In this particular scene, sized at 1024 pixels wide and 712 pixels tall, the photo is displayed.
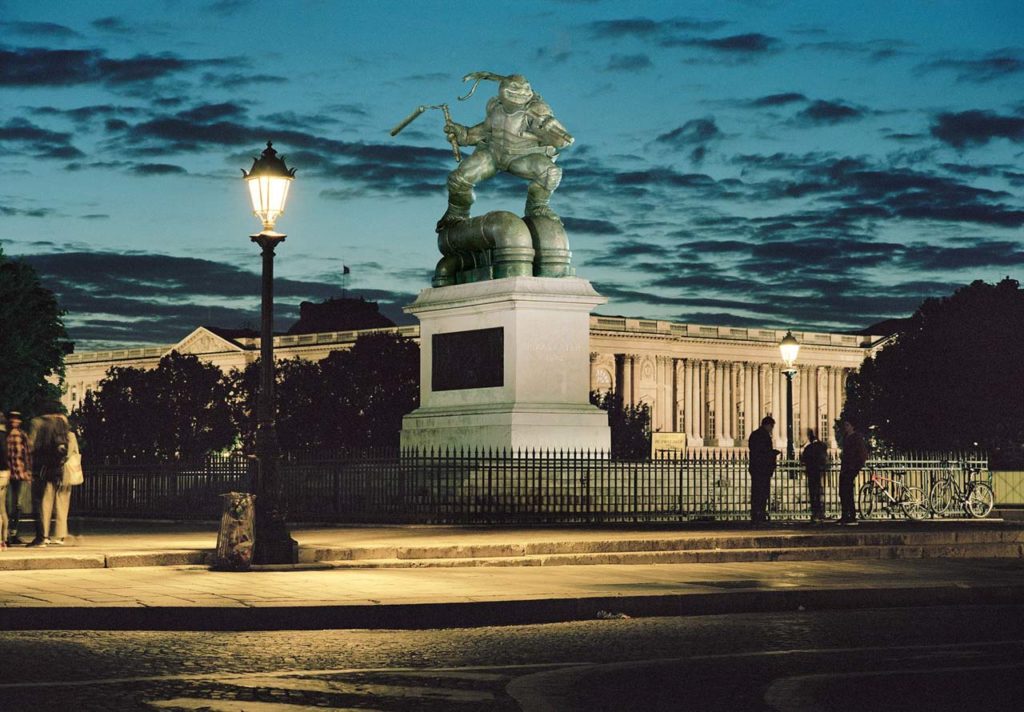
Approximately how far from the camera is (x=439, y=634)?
1421 centimetres

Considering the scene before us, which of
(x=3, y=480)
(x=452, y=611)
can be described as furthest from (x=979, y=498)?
(x=452, y=611)

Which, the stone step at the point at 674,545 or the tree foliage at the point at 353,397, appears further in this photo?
the tree foliage at the point at 353,397

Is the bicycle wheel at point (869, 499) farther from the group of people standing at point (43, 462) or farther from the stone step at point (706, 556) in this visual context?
the group of people standing at point (43, 462)

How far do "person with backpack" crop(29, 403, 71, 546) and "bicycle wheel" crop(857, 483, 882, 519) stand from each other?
647 inches

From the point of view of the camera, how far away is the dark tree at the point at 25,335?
6475 centimetres

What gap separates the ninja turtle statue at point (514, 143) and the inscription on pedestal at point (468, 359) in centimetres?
248

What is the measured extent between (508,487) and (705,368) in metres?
134

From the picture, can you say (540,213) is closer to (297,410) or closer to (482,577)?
(482,577)

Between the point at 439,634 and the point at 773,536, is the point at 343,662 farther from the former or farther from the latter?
the point at 773,536

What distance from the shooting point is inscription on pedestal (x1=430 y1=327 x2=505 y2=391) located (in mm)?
29875

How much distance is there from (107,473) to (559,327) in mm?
13462

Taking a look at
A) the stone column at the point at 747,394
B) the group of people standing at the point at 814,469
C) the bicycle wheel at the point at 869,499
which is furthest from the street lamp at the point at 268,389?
the stone column at the point at 747,394

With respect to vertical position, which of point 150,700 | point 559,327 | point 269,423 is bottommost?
point 150,700

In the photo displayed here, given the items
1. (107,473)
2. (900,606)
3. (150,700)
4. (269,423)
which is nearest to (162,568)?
(269,423)
